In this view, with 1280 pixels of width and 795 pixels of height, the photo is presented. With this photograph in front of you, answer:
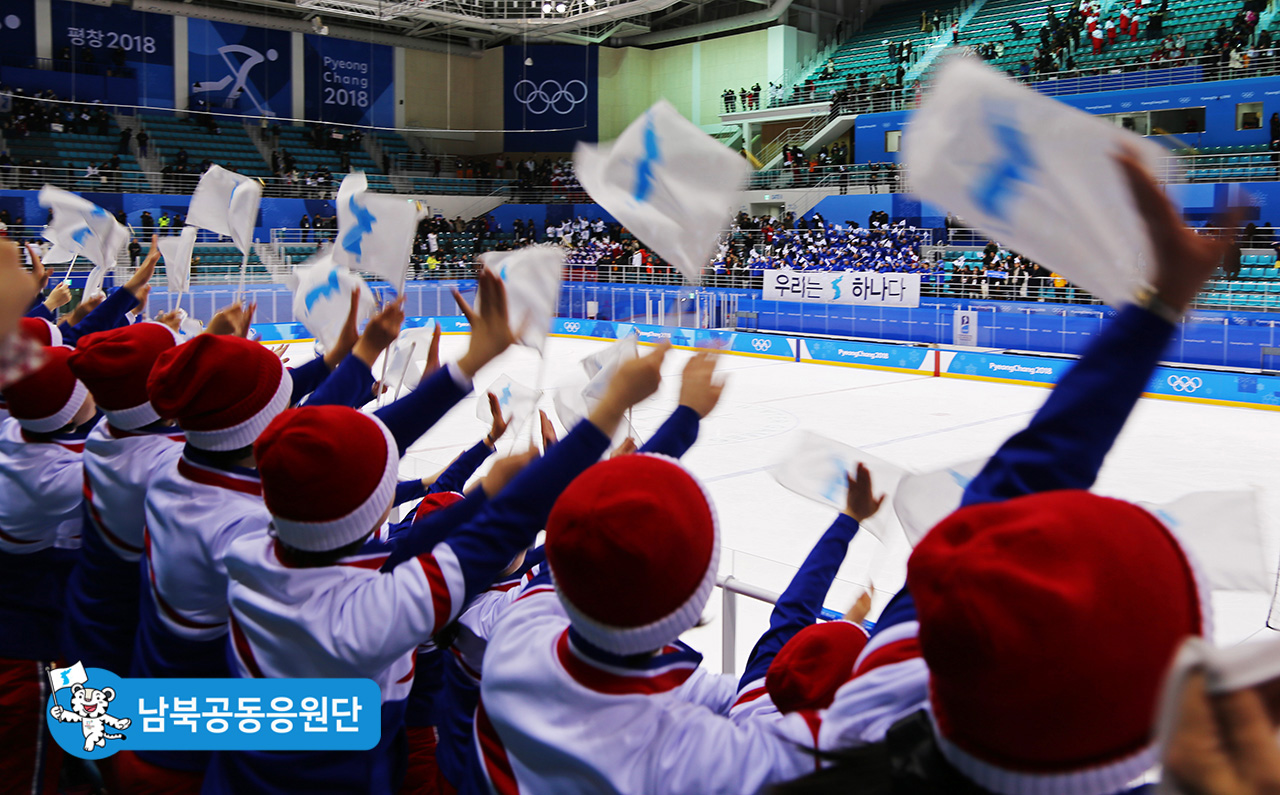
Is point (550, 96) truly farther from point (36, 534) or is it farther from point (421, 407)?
point (421, 407)

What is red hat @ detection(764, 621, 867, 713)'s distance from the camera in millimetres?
1619

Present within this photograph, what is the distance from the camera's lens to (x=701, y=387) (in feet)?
6.54

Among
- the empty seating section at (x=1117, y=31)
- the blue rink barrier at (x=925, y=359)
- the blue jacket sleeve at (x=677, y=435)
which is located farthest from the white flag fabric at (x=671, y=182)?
the empty seating section at (x=1117, y=31)

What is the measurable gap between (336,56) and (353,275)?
3163 cm

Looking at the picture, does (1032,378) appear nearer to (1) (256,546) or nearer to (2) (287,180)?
(1) (256,546)

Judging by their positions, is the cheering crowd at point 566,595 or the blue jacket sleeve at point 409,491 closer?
the cheering crowd at point 566,595

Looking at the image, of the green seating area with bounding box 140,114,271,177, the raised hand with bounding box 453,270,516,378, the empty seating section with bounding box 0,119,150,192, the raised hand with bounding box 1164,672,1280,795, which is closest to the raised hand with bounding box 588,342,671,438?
the raised hand with bounding box 453,270,516,378

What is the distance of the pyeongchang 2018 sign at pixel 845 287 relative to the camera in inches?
724

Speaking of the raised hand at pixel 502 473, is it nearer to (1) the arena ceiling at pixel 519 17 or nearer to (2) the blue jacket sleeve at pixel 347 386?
(2) the blue jacket sleeve at pixel 347 386

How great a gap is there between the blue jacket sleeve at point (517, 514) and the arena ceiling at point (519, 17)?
30.4 m

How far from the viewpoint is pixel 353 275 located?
4039 mm

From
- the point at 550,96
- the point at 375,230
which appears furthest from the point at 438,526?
the point at 550,96

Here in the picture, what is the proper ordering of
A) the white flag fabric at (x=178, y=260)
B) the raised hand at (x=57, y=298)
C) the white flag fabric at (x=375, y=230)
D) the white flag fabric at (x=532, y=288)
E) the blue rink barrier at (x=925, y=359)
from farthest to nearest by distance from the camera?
the blue rink barrier at (x=925, y=359)
the white flag fabric at (x=178, y=260)
the raised hand at (x=57, y=298)
the white flag fabric at (x=375, y=230)
the white flag fabric at (x=532, y=288)

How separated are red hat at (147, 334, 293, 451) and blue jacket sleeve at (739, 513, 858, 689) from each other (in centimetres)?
130
